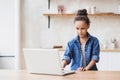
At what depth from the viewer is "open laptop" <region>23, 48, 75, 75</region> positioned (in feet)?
7.22

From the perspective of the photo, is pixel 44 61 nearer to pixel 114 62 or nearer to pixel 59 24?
pixel 114 62

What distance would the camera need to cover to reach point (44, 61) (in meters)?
2.25

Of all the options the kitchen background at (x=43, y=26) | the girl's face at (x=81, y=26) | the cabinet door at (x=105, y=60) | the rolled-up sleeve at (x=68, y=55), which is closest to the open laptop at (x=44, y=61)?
the rolled-up sleeve at (x=68, y=55)

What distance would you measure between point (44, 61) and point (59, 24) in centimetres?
251

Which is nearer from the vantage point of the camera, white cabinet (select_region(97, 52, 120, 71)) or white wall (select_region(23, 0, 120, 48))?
white cabinet (select_region(97, 52, 120, 71))

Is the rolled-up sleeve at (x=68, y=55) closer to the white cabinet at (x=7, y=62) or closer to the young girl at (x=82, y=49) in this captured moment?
the young girl at (x=82, y=49)

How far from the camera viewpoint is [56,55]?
219cm

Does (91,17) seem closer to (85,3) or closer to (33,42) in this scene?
(85,3)

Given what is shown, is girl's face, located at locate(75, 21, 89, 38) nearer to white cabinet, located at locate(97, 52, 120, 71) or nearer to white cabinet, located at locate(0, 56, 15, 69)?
white cabinet, located at locate(97, 52, 120, 71)

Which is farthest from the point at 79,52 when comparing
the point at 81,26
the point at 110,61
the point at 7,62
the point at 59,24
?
the point at 7,62

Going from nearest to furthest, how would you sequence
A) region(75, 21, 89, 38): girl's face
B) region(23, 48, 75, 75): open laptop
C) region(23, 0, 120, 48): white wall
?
region(23, 48, 75, 75): open laptop → region(75, 21, 89, 38): girl's face → region(23, 0, 120, 48): white wall

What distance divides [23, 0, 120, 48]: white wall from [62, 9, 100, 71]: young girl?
1.86m

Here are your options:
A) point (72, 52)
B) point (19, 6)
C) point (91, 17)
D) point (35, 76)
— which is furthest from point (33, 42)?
point (35, 76)

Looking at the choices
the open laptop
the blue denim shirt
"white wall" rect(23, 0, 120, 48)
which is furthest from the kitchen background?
the open laptop
